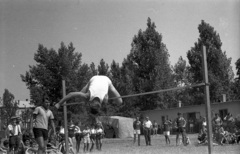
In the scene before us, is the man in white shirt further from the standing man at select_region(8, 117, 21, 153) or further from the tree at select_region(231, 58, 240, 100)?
the tree at select_region(231, 58, 240, 100)

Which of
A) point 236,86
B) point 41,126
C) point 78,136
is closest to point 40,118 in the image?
point 41,126

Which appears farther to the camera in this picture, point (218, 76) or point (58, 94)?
point (218, 76)

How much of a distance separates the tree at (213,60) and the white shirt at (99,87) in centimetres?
3105

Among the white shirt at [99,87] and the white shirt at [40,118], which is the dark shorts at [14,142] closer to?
the white shirt at [40,118]

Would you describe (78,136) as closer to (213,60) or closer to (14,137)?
(14,137)

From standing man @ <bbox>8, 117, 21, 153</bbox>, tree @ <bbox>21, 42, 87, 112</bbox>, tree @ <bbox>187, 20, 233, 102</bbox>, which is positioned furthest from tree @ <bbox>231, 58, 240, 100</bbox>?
standing man @ <bbox>8, 117, 21, 153</bbox>

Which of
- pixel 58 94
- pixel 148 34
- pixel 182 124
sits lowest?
pixel 182 124

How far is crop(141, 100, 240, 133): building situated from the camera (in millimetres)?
28047

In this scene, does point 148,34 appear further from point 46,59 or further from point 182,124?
point 182,124

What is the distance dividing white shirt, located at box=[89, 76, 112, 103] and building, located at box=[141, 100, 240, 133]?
19.4 metres

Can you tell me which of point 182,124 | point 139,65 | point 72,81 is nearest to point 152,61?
point 139,65

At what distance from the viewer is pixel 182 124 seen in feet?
52.7

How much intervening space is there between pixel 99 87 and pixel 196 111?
25841 millimetres

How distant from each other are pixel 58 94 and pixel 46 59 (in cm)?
378
